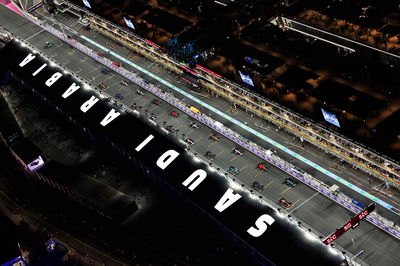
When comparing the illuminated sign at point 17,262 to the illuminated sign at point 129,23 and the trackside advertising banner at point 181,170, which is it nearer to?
the trackside advertising banner at point 181,170

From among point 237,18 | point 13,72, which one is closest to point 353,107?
point 237,18

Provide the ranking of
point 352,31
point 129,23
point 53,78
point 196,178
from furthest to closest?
point 129,23 → point 53,78 → point 352,31 → point 196,178

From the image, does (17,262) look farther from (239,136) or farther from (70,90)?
(239,136)

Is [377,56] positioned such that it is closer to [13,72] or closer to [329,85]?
[329,85]

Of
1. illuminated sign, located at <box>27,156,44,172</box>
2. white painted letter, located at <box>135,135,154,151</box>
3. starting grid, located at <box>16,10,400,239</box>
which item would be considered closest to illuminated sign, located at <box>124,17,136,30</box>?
starting grid, located at <box>16,10,400,239</box>

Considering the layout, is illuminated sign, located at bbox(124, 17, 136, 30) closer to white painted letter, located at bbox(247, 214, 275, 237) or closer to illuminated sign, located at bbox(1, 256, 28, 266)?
illuminated sign, located at bbox(1, 256, 28, 266)

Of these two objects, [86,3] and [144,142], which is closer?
[144,142]

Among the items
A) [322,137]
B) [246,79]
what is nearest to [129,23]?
[246,79]

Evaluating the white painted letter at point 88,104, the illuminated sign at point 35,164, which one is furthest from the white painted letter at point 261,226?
the white painted letter at point 88,104
